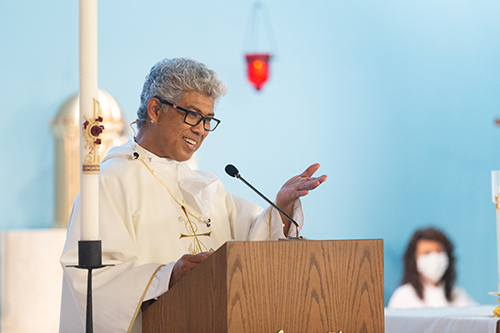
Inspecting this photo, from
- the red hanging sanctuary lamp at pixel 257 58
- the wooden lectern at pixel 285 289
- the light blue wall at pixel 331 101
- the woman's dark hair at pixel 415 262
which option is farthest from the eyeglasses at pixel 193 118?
the woman's dark hair at pixel 415 262

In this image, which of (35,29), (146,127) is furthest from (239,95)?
(146,127)

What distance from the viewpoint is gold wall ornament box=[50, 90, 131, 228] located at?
204 inches

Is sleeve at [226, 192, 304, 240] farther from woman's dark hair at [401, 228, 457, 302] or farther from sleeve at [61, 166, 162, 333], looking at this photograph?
woman's dark hair at [401, 228, 457, 302]

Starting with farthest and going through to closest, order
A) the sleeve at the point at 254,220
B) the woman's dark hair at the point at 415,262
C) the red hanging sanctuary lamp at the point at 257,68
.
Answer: the woman's dark hair at the point at 415,262, the red hanging sanctuary lamp at the point at 257,68, the sleeve at the point at 254,220

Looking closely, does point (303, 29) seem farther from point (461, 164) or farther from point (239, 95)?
point (461, 164)

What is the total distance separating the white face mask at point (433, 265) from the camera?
19.6 feet

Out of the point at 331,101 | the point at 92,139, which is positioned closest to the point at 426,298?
the point at 331,101

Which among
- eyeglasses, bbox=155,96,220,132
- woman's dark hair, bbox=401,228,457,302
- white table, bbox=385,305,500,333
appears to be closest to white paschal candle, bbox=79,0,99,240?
eyeglasses, bbox=155,96,220,132

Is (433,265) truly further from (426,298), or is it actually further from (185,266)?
(185,266)

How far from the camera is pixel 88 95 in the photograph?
1675 millimetres

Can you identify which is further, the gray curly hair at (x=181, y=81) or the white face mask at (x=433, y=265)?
the white face mask at (x=433, y=265)

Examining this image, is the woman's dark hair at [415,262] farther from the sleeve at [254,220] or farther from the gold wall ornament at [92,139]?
the gold wall ornament at [92,139]


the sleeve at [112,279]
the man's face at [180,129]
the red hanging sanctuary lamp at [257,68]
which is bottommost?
the sleeve at [112,279]

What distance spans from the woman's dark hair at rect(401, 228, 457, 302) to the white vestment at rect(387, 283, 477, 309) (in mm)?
43
